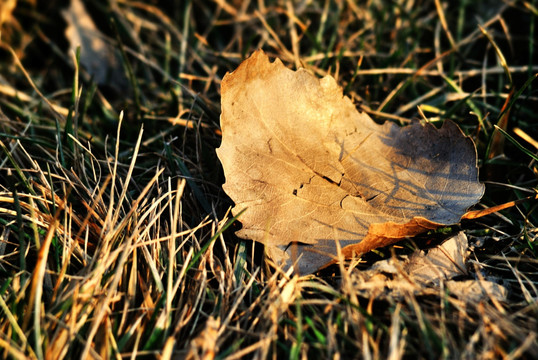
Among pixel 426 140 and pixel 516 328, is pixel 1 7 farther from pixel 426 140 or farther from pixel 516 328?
pixel 516 328

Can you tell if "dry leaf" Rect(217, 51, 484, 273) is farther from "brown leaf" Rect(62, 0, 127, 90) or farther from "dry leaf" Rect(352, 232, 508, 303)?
"brown leaf" Rect(62, 0, 127, 90)

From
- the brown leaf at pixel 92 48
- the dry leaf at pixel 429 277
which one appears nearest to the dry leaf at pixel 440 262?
the dry leaf at pixel 429 277

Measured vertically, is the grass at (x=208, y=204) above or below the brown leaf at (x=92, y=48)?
below

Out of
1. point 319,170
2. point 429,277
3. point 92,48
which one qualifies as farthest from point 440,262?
point 92,48

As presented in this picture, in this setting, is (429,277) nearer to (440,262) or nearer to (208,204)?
(440,262)

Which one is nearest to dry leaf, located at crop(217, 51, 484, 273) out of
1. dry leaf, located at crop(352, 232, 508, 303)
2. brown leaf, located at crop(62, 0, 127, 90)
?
dry leaf, located at crop(352, 232, 508, 303)

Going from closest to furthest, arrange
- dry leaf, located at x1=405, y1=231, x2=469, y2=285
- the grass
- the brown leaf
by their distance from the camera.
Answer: the grass
dry leaf, located at x1=405, y1=231, x2=469, y2=285
the brown leaf

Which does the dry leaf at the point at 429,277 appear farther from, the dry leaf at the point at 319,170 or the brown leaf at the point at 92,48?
the brown leaf at the point at 92,48
